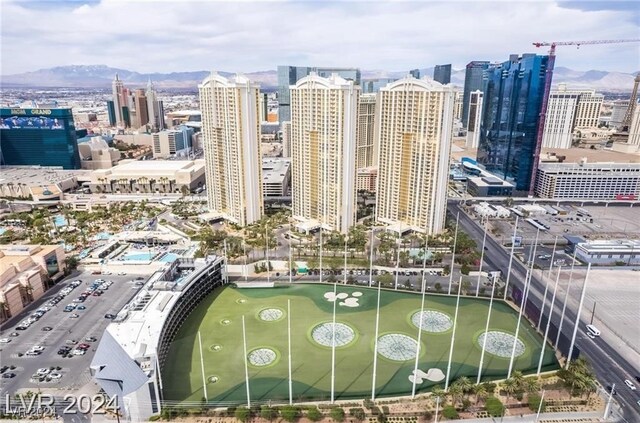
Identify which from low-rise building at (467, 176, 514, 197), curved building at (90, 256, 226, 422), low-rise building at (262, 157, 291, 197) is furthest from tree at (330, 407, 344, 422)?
low-rise building at (467, 176, 514, 197)

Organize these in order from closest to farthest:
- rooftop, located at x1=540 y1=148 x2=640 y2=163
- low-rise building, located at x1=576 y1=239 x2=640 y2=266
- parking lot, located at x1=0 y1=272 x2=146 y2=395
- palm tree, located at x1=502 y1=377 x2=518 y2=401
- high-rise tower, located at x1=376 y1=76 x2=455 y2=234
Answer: palm tree, located at x1=502 y1=377 x2=518 y2=401 < parking lot, located at x1=0 y1=272 x2=146 y2=395 < low-rise building, located at x1=576 y1=239 x2=640 y2=266 < high-rise tower, located at x1=376 y1=76 x2=455 y2=234 < rooftop, located at x1=540 y1=148 x2=640 y2=163

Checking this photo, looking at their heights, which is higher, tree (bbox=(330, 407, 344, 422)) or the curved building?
the curved building

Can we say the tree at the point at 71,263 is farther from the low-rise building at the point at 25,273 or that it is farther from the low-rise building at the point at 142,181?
the low-rise building at the point at 142,181

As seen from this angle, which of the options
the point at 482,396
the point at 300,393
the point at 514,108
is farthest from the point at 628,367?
the point at 514,108

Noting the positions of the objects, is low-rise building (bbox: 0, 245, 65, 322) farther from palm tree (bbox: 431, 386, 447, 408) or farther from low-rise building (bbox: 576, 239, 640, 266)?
low-rise building (bbox: 576, 239, 640, 266)

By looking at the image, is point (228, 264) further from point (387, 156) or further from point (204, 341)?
point (387, 156)

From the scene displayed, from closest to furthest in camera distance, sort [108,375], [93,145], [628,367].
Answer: [108,375] < [628,367] < [93,145]

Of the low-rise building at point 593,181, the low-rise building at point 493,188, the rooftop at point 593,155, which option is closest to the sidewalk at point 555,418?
the low-rise building at point 493,188
